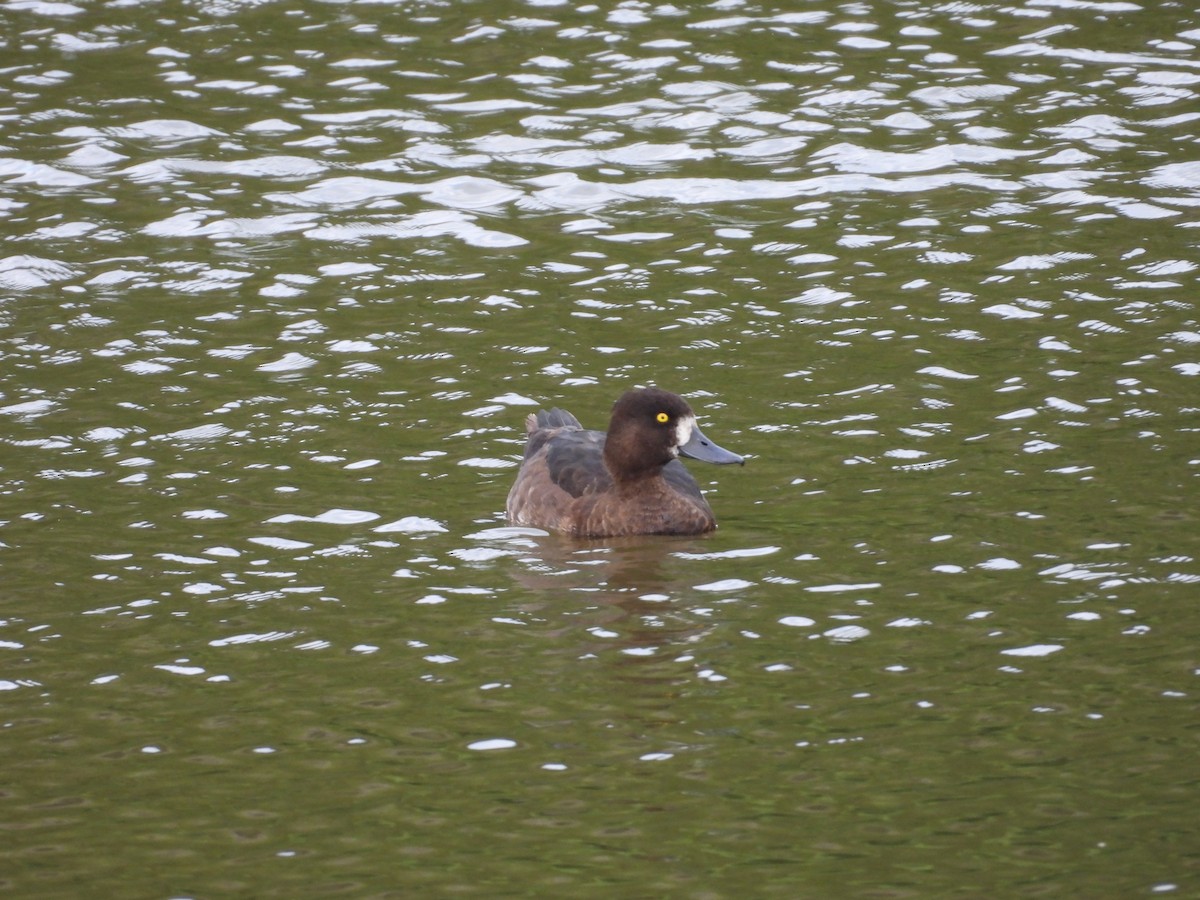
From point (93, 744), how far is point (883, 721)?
11.5 ft

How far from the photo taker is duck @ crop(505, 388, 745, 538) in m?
10.4

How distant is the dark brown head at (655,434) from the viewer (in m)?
10.4

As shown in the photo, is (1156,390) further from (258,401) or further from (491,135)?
(491,135)

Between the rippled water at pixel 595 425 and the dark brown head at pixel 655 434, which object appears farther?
the dark brown head at pixel 655 434

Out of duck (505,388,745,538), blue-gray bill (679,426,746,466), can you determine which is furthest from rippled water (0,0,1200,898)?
blue-gray bill (679,426,746,466)

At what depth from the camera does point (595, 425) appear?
1181 cm

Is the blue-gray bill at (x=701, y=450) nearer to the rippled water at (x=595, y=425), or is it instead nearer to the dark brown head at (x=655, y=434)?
the dark brown head at (x=655, y=434)

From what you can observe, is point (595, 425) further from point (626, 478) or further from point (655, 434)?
point (655, 434)

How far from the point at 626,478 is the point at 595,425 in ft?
4.18

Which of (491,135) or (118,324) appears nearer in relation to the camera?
(118,324)

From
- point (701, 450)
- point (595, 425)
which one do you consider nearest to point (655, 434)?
point (701, 450)

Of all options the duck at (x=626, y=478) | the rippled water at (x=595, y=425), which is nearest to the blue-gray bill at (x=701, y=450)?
the duck at (x=626, y=478)

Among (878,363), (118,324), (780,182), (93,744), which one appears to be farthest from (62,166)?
(93,744)

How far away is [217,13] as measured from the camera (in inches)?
786
